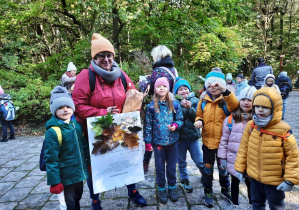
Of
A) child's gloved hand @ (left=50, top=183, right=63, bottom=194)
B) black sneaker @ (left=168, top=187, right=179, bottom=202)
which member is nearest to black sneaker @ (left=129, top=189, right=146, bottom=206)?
black sneaker @ (left=168, top=187, right=179, bottom=202)

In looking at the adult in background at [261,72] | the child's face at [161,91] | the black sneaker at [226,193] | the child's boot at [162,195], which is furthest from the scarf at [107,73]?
the adult in background at [261,72]

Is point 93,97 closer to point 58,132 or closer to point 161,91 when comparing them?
point 58,132

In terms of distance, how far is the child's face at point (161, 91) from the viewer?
2598mm

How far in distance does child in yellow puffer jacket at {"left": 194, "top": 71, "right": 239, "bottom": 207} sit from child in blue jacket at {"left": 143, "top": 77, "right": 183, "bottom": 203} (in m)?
0.34

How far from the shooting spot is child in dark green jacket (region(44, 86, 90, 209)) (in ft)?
6.38

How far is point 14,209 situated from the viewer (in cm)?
272

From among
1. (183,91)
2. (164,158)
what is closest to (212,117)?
(183,91)

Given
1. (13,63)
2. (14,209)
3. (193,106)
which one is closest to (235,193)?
(193,106)

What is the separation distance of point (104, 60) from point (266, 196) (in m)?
2.35

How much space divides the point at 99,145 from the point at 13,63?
892 centimetres

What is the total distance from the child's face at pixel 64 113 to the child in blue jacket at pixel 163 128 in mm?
1016

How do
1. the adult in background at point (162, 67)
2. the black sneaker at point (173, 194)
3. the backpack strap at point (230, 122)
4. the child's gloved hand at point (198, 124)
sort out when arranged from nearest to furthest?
1. the backpack strap at point (230, 122)
2. the child's gloved hand at point (198, 124)
3. the black sneaker at point (173, 194)
4. the adult in background at point (162, 67)

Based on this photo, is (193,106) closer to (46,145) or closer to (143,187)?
(143,187)

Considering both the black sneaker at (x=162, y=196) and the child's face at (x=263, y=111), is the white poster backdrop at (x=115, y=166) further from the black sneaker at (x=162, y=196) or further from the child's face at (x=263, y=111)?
the child's face at (x=263, y=111)
